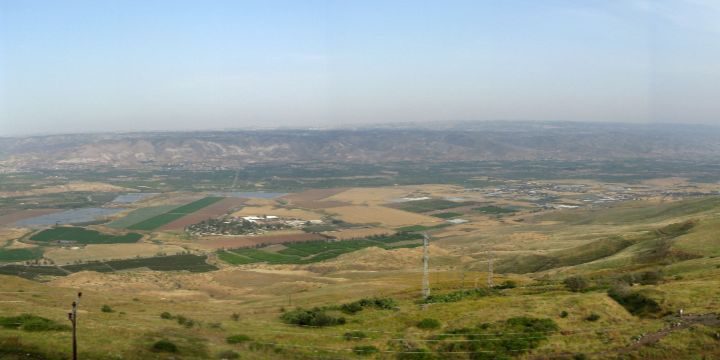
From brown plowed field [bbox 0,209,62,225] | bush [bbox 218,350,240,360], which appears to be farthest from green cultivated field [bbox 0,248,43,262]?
bush [bbox 218,350,240,360]

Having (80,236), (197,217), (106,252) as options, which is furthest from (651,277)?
(197,217)

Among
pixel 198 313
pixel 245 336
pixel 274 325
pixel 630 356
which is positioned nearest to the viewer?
pixel 630 356

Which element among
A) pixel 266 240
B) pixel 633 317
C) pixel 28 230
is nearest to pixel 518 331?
pixel 633 317

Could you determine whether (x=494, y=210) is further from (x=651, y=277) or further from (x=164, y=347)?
(x=164, y=347)

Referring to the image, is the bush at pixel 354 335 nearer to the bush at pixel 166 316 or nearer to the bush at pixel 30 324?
the bush at pixel 166 316

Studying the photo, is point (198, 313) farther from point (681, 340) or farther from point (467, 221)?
point (467, 221)

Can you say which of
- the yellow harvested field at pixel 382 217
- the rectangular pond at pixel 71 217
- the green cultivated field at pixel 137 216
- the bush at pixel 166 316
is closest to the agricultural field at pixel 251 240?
the yellow harvested field at pixel 382 217
